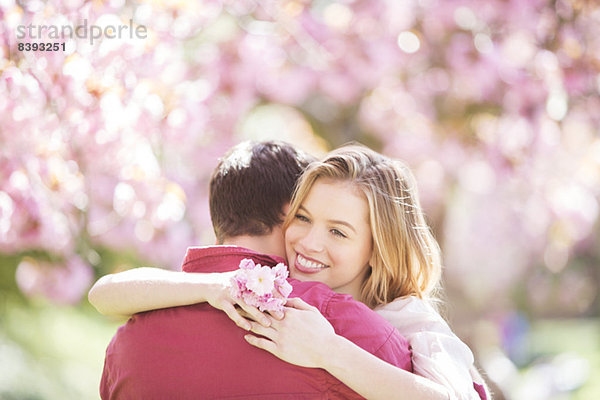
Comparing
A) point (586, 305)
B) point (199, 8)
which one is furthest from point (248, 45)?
point (586, 305)

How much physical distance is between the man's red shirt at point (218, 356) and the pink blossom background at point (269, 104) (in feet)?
5.23

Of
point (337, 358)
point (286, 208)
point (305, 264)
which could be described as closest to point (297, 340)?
point (337, 358)

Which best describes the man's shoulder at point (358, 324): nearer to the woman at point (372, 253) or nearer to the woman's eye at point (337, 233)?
the woman at point (372, 253)

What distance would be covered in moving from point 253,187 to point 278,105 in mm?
3302

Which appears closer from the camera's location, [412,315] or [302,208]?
[412,315]

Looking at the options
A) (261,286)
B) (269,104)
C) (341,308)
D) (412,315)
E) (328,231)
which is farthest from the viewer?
(269,104)

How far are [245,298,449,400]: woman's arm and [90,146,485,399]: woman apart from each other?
0.15 ft

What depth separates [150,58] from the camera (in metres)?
3.70

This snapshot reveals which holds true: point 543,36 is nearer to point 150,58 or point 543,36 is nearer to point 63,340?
point 150,58

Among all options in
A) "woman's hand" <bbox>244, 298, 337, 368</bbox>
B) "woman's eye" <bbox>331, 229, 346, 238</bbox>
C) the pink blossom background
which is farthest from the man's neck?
the pink blossom background

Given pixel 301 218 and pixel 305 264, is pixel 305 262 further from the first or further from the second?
pixel 301 218

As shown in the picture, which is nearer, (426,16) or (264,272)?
(264,272)

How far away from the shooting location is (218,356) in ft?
5.74

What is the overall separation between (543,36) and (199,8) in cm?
225
